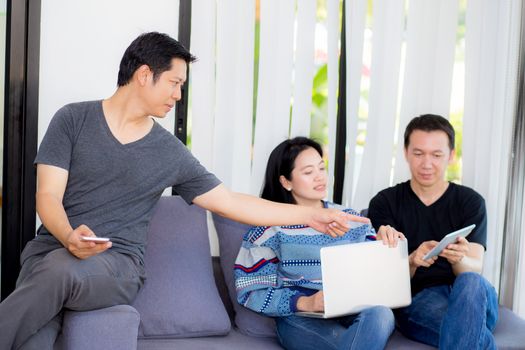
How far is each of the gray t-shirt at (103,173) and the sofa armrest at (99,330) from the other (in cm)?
34

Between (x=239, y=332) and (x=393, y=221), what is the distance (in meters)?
0.73

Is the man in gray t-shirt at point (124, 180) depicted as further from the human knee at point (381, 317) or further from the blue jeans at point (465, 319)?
the blue jeans at point (465, 319)

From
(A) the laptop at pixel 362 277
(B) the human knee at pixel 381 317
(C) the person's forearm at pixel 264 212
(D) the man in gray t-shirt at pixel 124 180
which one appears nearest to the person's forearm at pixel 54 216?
(D) the man in gray t-shirt at pixel 124 180

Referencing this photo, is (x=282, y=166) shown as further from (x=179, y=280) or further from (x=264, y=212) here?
(x=179, y=280)

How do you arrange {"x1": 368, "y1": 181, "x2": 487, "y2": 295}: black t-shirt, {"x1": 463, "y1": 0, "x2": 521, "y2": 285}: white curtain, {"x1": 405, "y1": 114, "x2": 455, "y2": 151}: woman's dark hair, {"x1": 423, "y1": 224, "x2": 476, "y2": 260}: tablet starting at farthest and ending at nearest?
{"x1": 463, "y1": 0, "x2": 521, "y2": 285}: white curtain, {"x1": 405, "y1": 114, "x2": 455, "y2": 151}: woman's dark hair, {"x1": 368, "y1": 181, "x2": 487, "y2": 295}: black t-shirt, {"x1": 423, "y1": 224, "x2": 476, "y2": 260}: tablet

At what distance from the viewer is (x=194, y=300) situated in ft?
8.31

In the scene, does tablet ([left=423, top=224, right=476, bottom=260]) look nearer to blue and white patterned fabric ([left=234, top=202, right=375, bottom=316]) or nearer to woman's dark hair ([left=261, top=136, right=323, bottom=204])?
blue and white patterned fabric ([left=234, top=202, right=375, bottom=316])

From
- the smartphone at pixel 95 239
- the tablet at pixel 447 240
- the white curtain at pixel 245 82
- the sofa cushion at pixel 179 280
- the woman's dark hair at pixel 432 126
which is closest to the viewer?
the smartphone at pixel 95 239

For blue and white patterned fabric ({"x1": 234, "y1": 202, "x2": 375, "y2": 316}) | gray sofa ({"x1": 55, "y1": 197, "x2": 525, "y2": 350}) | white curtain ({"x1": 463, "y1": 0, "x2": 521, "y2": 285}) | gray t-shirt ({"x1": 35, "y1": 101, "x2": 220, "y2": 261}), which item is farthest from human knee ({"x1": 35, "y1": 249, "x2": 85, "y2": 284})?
white curtain ({"x1": 463, "y1": 0, "x2": 521, "y2": 285})

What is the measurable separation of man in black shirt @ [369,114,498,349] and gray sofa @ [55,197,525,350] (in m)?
0.12

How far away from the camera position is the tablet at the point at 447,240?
7.74 feet

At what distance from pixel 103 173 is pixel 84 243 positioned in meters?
0.40

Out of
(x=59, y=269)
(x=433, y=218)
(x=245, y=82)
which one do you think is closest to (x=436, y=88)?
(x=433, y=218)

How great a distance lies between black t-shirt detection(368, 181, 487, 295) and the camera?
2721 mm
